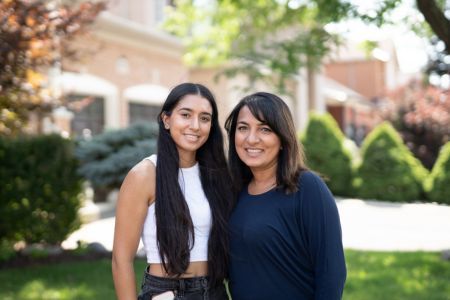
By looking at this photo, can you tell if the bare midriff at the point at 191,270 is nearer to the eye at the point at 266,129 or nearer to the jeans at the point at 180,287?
the jeans at the point at 180,287

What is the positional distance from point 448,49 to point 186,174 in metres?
3.93

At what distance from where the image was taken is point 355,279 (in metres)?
6.25

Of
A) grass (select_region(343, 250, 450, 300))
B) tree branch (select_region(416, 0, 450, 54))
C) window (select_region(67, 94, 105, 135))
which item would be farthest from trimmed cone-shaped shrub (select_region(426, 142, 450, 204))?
window (select_region(67, 94, 105, 135))

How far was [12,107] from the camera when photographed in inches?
232

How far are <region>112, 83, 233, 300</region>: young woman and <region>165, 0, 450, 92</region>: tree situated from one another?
4217mm

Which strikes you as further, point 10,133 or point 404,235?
point 404,235

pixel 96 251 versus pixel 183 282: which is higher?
pixel 183 282

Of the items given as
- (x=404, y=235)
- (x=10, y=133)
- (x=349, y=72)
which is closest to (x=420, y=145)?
(x=404, y=235)

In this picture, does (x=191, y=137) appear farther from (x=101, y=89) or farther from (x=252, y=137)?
(x=101, y=89)

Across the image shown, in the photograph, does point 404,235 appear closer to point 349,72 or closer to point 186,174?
point 186,174

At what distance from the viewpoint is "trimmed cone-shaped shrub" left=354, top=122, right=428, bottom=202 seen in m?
14.0

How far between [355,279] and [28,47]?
4499mm

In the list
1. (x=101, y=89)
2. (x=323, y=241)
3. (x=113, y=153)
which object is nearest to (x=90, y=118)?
(x=101, y=89)

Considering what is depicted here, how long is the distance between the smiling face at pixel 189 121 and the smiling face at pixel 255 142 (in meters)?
0.19
